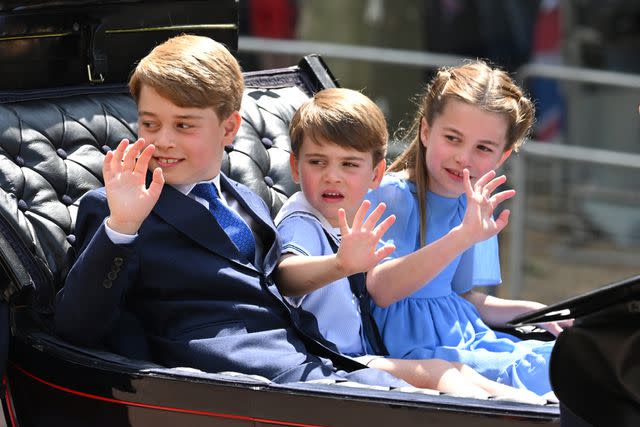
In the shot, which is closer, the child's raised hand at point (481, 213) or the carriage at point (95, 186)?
the carriage at point (95, 186)

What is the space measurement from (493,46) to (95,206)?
6.11 meters

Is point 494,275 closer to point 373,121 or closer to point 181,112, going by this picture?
point 373,121

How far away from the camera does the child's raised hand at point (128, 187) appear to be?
271 centimetres

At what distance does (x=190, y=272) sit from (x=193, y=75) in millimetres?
475

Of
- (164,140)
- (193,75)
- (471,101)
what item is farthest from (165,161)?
(471,101)

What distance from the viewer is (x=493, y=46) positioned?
8633mm

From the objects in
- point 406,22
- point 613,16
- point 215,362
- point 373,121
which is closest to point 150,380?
point 215,362

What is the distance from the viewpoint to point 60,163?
10.5 ft

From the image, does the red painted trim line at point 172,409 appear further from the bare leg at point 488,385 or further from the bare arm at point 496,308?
the bare arm at point 496,308

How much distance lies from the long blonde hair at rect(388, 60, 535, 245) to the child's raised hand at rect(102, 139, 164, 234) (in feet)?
2.85

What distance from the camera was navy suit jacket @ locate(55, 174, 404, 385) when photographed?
9.45ft

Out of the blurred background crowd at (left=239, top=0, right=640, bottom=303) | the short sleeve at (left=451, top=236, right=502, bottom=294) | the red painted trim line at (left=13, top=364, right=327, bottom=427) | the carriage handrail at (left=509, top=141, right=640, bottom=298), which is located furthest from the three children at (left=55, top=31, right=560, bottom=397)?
the carriage handrail at (left=509, top=141, right=640, bottom=298)

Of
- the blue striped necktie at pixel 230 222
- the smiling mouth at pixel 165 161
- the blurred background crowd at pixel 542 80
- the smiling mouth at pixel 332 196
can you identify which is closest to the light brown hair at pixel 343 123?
the smiling mouth at pixel 332 196

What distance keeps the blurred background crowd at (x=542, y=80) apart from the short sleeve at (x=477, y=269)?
2.02 m
